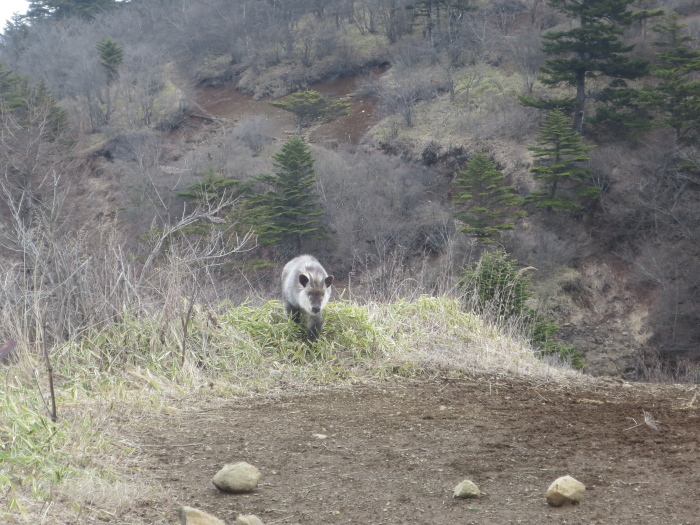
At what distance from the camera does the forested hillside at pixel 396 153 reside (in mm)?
26844

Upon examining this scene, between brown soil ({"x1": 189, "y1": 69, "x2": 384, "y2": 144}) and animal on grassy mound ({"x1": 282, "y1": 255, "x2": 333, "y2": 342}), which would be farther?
brown soil ({"x1": 189, "y1": 69, "x2": 384, "y2": 144})

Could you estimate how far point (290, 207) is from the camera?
36500mm

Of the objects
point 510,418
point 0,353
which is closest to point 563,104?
point 510,418

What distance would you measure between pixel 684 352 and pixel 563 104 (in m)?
15.5

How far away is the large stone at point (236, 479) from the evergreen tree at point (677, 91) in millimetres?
32328

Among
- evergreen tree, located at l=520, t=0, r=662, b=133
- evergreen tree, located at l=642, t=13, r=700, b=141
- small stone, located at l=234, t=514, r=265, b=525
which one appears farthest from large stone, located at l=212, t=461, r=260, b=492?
evergreen tree, located at l=520, t=0, r=662, b=133

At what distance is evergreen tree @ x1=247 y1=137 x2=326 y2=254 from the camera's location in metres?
35.6

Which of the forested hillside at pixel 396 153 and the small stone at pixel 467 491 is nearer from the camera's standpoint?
the small stone at pixel 467 491

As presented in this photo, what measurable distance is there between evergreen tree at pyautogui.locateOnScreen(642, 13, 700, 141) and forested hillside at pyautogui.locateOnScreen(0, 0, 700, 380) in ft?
0.42

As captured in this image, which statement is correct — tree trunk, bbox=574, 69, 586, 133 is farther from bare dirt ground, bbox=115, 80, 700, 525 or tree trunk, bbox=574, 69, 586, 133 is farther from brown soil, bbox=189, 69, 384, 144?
bare dirt ground, bbox=115, 80, 700, 525

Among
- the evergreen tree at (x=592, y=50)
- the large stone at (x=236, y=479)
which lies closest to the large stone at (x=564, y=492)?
the large stone at (x=236, y=479)

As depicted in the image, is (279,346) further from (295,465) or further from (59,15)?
(59,15)

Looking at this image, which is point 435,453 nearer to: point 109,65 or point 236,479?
point 236,479

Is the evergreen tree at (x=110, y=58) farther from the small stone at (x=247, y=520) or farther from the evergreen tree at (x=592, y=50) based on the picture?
the small stone at (x=247, y=520)
